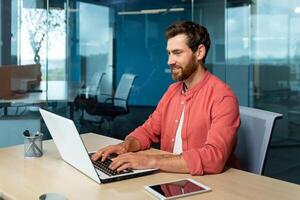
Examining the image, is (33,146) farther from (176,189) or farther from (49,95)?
(49,95)

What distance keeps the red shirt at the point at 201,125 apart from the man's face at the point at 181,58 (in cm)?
8

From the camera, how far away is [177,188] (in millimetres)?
1270

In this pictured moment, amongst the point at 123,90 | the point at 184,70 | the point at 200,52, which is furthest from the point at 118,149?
the point at 123,90

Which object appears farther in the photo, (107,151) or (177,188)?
(107,151)

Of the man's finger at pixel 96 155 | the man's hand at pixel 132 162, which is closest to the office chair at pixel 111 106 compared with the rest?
the man's finger at pixel 96 155

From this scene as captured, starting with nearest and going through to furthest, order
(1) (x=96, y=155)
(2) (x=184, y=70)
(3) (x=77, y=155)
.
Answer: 1. (3) (x=77, y=155)
2. (1) (x=96, y=155)
3. (2) (x=184, y=70)

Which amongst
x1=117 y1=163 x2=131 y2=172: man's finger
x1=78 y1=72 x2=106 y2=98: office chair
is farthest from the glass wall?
x1=117 y1=163 x2=131 y2=172: man's finger

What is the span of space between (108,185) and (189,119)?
60 cm

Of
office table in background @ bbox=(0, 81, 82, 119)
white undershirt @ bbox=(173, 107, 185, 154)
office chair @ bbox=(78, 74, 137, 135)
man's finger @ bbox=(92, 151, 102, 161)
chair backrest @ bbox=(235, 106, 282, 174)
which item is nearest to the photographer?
man's finger @ bbox=(92, 151, 102, 161)

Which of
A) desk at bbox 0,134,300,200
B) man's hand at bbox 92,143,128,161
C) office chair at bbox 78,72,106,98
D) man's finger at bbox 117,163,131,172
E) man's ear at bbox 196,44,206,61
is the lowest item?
desk at bbox 0,134,300,200

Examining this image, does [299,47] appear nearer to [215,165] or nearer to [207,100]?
[207,100]

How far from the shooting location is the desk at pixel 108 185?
4.01 ft

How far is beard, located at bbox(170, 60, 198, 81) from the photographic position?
1.84 metres

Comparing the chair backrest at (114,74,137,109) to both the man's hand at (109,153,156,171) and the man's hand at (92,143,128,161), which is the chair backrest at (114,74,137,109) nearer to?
the man's hand at (92,143,128,161)
